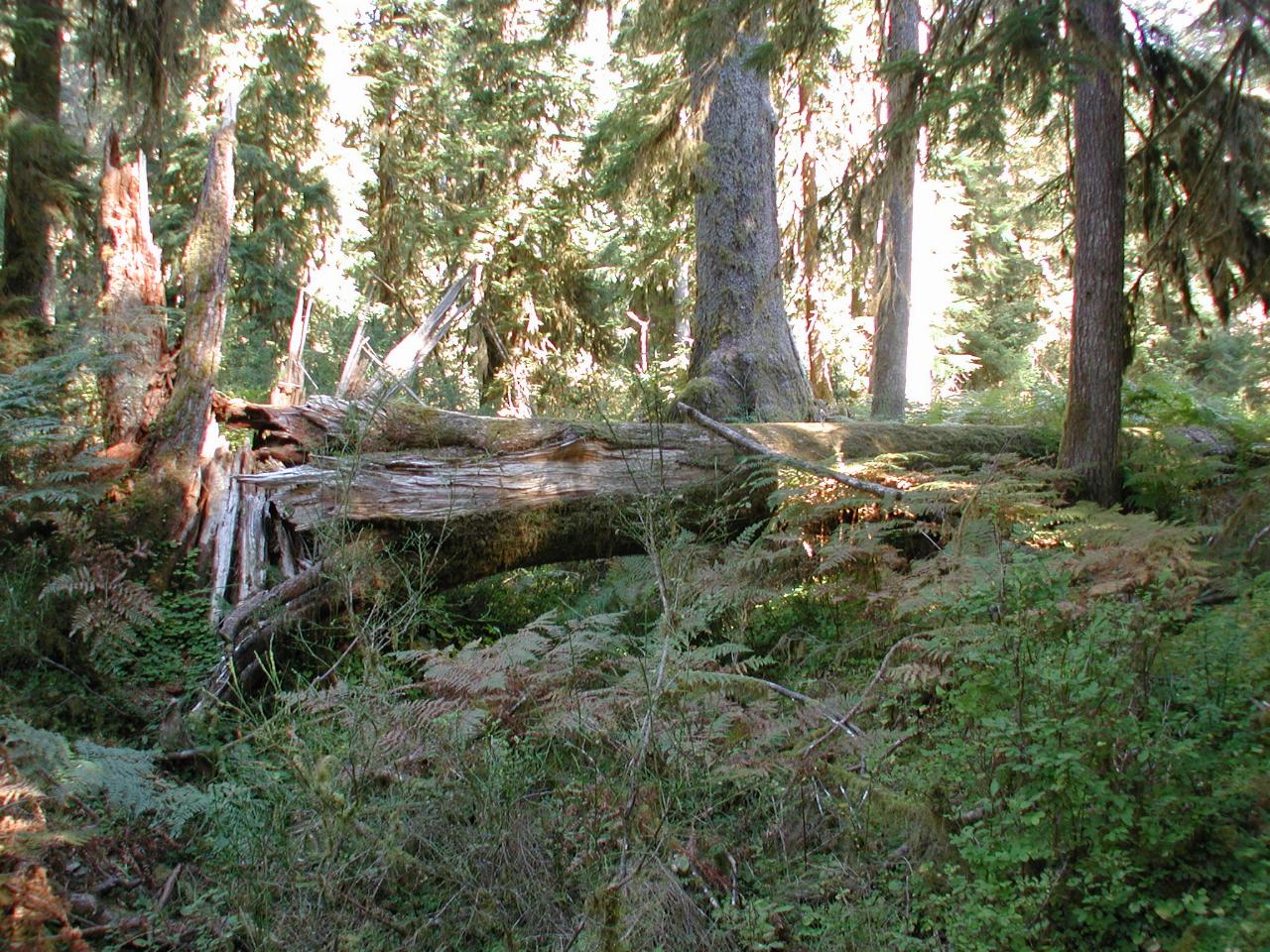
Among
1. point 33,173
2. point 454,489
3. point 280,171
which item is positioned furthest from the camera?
point 280,171

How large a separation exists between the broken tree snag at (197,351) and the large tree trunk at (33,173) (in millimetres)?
2330

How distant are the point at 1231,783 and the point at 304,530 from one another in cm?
545

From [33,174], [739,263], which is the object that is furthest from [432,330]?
[739,263]

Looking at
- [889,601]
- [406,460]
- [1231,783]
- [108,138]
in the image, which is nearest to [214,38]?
[108,138]

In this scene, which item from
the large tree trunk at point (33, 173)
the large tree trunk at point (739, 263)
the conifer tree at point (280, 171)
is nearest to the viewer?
the large tree trunk at point (739, 263)

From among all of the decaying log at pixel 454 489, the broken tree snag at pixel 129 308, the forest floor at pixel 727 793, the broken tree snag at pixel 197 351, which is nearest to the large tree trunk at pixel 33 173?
the broken tree snag at pixel 129 308

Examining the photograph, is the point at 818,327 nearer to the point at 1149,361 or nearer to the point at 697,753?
the point at 1149,361

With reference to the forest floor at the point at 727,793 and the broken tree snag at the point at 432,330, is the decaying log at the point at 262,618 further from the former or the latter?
the broken tree snag at the point at 432,330

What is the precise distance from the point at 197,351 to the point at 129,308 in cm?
78

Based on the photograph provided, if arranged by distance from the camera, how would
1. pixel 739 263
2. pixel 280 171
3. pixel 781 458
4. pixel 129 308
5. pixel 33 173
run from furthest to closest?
pixel 280 171 → pixel 33 173 → pixel 739 263 → pixel 129 308 → pixel 781 458

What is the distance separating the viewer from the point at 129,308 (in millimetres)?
7531

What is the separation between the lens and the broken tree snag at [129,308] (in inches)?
278

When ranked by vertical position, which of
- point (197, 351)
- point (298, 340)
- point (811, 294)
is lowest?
point (197, 351)

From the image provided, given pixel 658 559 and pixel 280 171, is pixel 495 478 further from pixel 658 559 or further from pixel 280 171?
pixel 280 171
